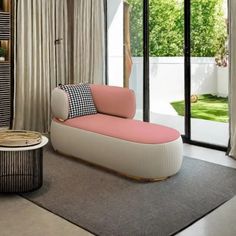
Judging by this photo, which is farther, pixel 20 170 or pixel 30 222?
pixel 20 170

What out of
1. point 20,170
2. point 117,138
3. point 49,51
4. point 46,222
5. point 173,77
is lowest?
point 46,222

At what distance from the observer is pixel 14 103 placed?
14.3 ft

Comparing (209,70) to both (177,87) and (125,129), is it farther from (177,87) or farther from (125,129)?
(125,129)

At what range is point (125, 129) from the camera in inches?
123

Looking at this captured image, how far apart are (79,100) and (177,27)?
1.52 metres

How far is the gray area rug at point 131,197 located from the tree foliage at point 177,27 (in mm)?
1491

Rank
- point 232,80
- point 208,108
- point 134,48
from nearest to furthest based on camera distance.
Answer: point 232,80
point 208,108
point 134,48

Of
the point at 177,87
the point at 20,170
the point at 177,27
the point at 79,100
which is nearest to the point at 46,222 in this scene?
the point at 20,170

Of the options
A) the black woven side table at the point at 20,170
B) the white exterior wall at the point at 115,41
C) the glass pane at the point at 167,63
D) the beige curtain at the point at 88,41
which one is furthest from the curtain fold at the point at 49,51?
the black woven side table at the point at 20,170

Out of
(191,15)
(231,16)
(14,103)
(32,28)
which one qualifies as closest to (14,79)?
(14,103)

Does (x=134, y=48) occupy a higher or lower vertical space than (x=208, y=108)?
higher

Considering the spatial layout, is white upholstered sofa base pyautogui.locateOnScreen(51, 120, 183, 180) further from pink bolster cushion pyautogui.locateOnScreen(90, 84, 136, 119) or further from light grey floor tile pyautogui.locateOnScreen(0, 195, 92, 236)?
light grey floor tile pyautogui.locateOnScreen(0, 195, 92, 236)

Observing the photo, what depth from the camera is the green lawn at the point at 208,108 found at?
4.05 metres

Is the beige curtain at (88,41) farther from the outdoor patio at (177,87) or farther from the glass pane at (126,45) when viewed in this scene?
the outdoor patio at (177,87)
